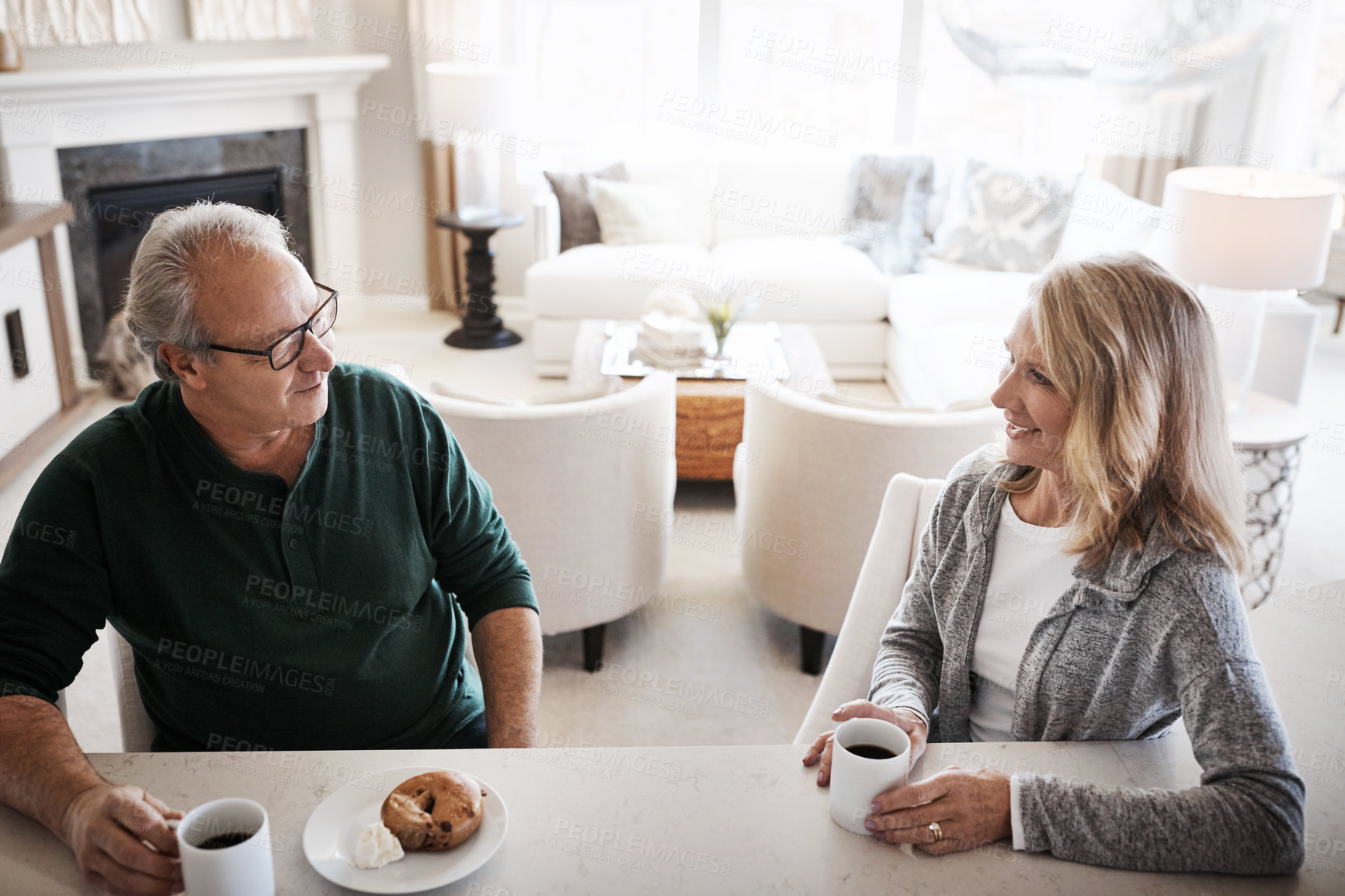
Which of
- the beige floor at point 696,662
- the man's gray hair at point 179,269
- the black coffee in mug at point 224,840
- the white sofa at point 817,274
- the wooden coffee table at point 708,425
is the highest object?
the man's gray hair at point 179,269

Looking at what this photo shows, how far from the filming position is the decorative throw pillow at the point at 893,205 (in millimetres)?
4891

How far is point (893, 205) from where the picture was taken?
4.93 meters

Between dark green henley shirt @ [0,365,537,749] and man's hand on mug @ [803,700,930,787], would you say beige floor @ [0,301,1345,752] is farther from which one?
man's hand on mug @ [803,700,930,787]

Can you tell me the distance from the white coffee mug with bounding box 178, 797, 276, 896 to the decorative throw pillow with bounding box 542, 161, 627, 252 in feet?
13.5

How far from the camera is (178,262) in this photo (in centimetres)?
131

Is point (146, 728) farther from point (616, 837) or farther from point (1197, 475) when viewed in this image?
point (1197, 475)

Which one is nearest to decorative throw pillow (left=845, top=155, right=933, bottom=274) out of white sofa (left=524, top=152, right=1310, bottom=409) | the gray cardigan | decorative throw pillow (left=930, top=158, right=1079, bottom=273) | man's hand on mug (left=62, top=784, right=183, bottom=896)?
white sofa (left=524, top=152, right=1310, bottom=409)

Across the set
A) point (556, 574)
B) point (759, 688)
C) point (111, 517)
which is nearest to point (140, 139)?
point (556, 574)

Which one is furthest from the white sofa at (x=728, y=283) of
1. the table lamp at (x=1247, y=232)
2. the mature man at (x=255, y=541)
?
the mature man at (x=255, y=541)

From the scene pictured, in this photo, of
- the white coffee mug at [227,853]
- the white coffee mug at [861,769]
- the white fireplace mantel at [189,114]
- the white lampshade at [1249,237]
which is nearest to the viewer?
the white coffee mug at [227,853]

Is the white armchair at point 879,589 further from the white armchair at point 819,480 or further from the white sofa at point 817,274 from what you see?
the white sofa at point 817,274

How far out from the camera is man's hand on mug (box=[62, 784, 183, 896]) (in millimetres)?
977

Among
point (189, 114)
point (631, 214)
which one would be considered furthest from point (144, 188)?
point (631, 214)

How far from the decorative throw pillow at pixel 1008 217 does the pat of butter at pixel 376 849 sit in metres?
4.00
